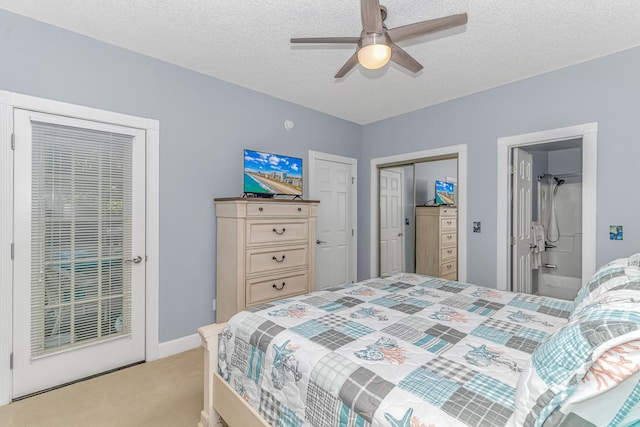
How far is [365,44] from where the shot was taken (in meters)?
1.73

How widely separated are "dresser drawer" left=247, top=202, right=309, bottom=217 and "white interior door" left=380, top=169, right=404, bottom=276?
173 cm

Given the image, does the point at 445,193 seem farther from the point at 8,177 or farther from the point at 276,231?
the point at 8,177

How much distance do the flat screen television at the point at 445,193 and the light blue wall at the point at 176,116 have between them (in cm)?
217

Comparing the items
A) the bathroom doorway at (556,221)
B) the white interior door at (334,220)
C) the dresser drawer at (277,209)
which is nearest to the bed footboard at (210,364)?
the dresser drawer at (277,209)

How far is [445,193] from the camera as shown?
4098mm

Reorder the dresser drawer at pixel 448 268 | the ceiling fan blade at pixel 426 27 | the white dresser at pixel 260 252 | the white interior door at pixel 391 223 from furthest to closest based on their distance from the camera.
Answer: the white interior door at pixel 391 223 < the dresser drawer at pixel 448 268 < the white dresser at pixel 260 252 < the ceiling fan blade at pixel 426 27

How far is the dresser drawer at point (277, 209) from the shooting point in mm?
2827

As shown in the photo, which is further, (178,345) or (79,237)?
(178,345)

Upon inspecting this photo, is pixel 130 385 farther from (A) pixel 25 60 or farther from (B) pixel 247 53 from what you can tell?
(B) pixel 247 53

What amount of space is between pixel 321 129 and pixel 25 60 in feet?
9.31

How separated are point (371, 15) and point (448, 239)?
311 centimetres

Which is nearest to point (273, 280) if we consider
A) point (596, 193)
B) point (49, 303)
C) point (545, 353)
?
point (49, 303)

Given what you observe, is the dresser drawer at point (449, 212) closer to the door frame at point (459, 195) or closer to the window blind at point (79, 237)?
the door frame at point (459, 195)

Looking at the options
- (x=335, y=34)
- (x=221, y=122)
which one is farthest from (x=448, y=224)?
(x=221, y=122)
